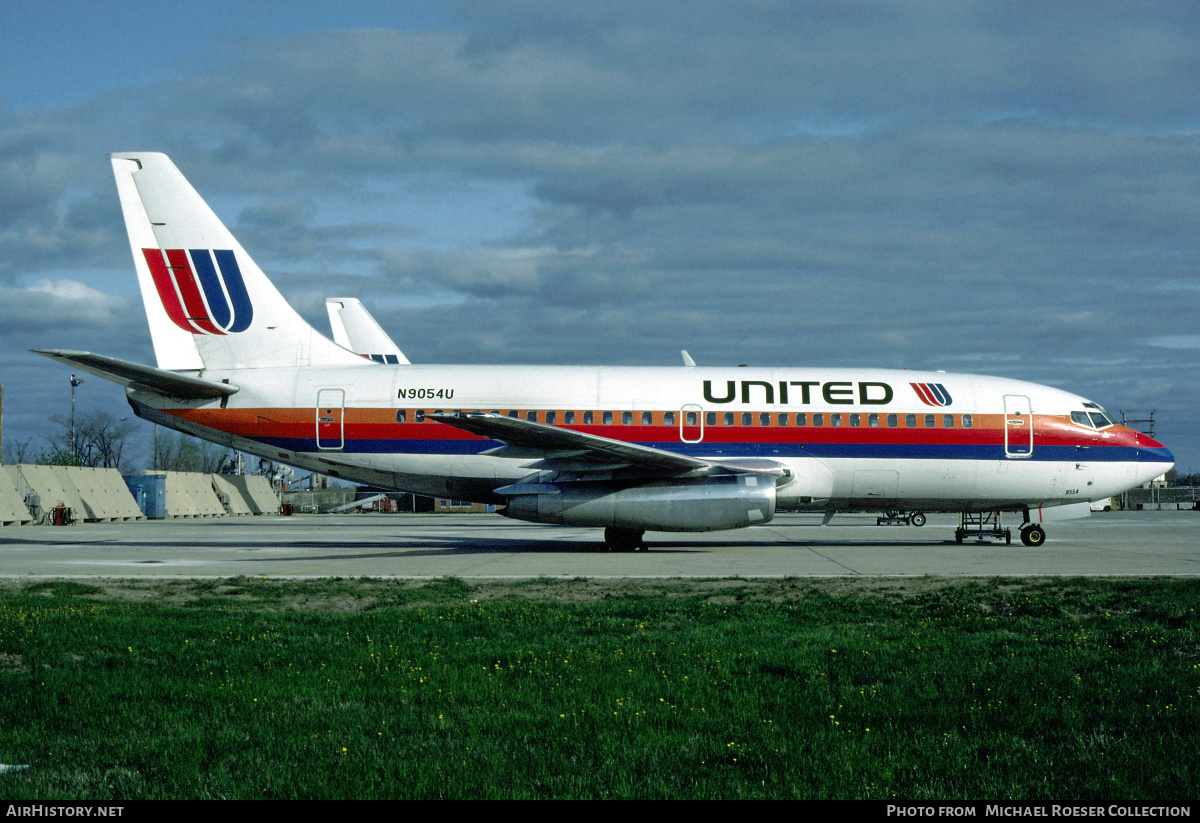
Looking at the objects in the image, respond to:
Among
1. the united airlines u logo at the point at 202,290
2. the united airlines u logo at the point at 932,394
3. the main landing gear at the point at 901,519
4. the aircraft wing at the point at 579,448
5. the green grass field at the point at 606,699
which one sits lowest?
the main landing gear at the point at 901,519

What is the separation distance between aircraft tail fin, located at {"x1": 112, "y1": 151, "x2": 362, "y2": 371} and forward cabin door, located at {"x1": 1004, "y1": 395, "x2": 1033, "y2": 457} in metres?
15.6

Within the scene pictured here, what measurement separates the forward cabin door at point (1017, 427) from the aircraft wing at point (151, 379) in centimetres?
1767

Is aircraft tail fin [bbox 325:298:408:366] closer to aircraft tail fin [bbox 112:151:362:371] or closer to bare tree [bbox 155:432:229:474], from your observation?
aircraft tail fin [bbox 112:151:362:371]

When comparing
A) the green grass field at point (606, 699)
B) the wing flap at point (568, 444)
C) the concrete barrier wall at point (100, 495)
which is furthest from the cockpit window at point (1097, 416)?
the concrete barrier wall at point (100, 495)

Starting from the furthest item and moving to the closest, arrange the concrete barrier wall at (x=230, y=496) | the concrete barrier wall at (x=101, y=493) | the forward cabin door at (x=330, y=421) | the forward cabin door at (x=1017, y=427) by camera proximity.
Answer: the concrete barrier wall at (x=230, y=496) → the concrete barrier wall at (x=101, y=493) → the forward cabin door at (x=1017, y=427) → the forward cabin door at (x=330, y=421)

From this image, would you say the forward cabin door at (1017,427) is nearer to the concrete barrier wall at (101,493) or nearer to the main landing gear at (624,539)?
the main landing gear at (624,539)

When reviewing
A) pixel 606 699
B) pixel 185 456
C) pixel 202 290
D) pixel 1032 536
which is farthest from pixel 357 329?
pixel 185 456

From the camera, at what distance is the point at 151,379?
21281mm

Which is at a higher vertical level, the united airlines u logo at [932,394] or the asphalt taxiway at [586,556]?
the united airlines u logo at [932,394]

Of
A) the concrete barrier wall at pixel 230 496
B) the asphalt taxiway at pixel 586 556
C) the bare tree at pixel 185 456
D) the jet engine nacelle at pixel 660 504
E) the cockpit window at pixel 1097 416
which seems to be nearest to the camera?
the asphalt taxiway at pixel 586 556

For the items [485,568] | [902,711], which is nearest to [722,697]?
[902,711]

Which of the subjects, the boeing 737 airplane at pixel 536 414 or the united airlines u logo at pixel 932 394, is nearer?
the boeing 737 airplane at pixel 536 414

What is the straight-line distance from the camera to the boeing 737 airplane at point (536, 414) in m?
22.2

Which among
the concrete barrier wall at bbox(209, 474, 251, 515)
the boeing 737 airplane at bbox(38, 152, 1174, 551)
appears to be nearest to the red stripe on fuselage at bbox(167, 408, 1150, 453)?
the boeing 737 airplane at bbox(38, 152, 1174, 551)
